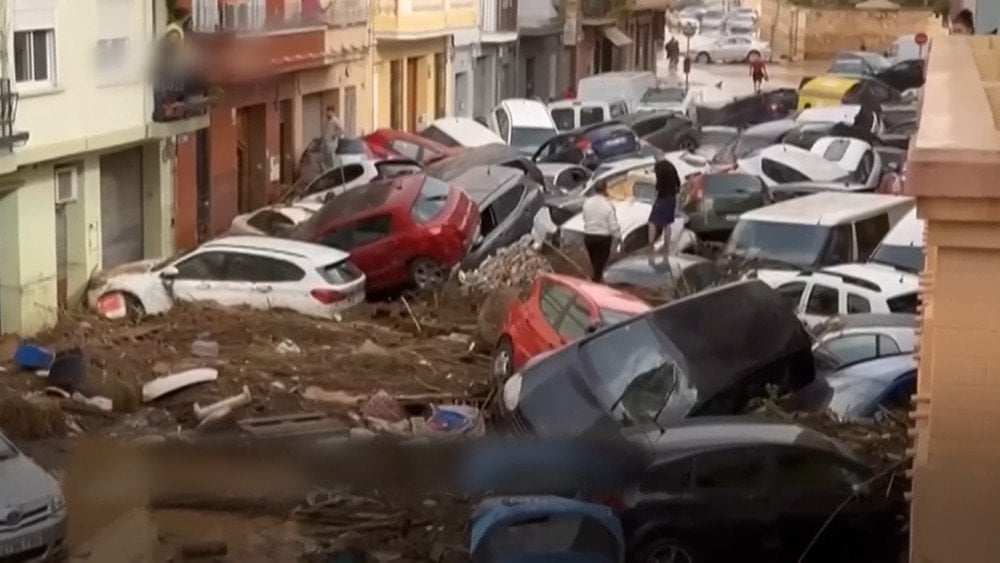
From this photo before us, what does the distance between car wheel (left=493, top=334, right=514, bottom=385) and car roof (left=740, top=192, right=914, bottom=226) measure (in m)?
4.60

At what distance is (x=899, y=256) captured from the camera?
654 inches

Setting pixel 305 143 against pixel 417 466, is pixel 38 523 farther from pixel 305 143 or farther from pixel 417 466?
pixel 305 143

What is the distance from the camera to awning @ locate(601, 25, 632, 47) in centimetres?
5362

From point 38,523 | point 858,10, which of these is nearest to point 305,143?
point 38,523

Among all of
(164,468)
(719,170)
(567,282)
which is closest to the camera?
(164,468)

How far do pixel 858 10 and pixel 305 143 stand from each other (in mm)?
46803

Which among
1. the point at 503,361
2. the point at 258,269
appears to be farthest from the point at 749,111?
the point at 503,361

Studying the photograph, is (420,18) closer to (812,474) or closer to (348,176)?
(348,176)

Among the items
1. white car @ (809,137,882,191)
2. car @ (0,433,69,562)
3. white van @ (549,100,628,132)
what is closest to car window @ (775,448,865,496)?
car @ (0,433,69,562)

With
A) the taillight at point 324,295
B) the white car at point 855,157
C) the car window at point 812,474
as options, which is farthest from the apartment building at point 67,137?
the car window at point 812,474

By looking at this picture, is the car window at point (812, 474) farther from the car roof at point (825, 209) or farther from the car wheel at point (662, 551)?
the car roof at point (825, 209)

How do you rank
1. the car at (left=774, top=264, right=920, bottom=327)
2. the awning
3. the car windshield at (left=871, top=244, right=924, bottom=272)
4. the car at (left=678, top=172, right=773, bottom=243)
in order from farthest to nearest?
1. the awning
2. the car at (left=678, top=172, right=773, bottom=243)
3. the car windshield at (left=871, top=244, right=924, bottom=272)
4. the car at (left=774, top=264, right=920, bottom=327)

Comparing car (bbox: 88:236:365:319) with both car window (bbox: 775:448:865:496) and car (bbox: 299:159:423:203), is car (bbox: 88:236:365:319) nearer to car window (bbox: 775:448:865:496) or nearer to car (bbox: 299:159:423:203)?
car (bbox: 299:159:423:203)

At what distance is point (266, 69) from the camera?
25422 millimetres
